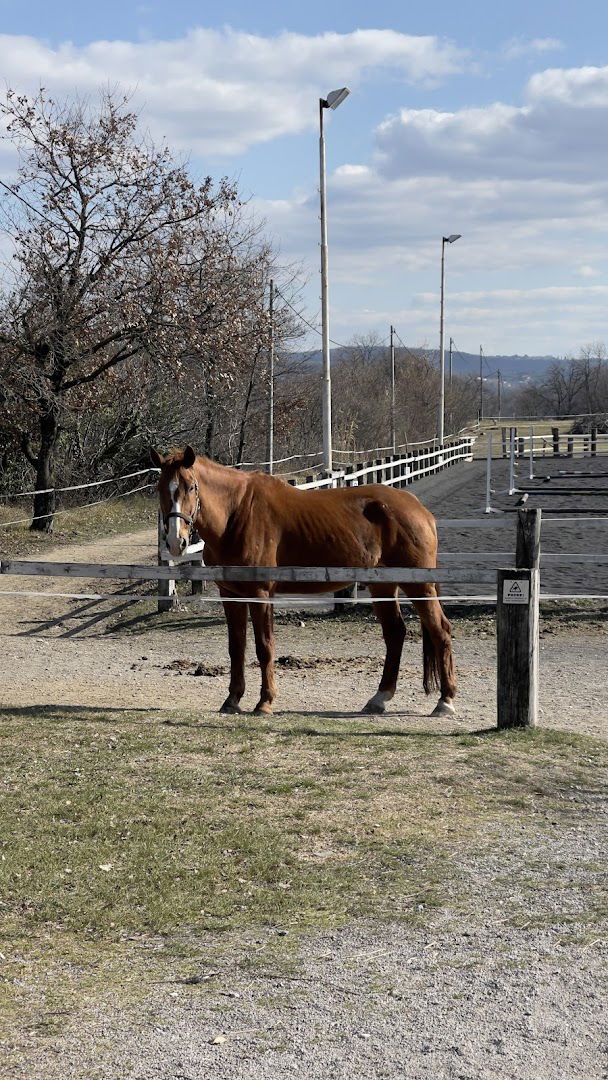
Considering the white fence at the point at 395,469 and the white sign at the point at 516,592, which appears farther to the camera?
the white fence at the point at 395,469

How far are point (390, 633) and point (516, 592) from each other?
1776mm

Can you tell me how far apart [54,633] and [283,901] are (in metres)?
8.68

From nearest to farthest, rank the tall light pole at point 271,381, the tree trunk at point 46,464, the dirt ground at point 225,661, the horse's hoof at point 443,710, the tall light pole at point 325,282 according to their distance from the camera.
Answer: the horse's hoof at point 443,710 < the dirt ground at point 225,661 < the tall light pole at point 325,282 < the tree trunk at point 46,464 < the tall light pole at point 271,381

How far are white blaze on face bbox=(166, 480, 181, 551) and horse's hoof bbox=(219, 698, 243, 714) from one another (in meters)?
1.44

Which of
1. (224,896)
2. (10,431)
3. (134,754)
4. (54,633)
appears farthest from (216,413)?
(224,896)

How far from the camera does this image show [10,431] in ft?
76.3

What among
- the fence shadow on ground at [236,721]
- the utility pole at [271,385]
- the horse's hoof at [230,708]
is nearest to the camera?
the fence shadow on ground at [236,721]

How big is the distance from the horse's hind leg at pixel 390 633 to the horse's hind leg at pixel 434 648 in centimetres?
24

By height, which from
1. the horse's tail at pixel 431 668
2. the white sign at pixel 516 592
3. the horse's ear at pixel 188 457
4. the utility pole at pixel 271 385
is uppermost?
the utility pole at pixel 271 385

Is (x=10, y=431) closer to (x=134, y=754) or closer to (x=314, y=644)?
(x=314, y=644)

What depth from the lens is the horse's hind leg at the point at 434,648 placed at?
890 cm

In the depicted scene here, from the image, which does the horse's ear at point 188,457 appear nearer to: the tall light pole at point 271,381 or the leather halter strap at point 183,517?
the leather halter strap at point 183,517

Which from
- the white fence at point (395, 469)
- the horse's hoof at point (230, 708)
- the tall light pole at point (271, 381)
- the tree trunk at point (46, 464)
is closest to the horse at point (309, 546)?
the horse's hoof at point (230, 708)

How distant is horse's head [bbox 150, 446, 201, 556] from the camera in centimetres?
796
